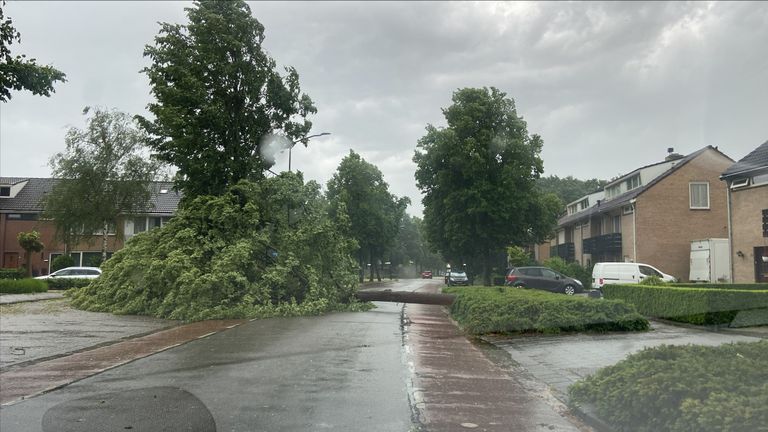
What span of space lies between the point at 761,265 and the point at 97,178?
39654mm

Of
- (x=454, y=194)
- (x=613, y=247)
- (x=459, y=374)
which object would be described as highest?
(x=454, y=194)

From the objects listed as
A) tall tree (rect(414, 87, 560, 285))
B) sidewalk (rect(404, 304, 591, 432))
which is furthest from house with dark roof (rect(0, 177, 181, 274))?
sidewalk (rect(404, 304, 591, 432))

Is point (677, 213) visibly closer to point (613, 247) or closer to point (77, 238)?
point (613, 247)

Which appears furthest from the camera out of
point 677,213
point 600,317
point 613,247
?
point 613,247

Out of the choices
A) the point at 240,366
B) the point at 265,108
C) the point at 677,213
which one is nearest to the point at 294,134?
the point at 265,108

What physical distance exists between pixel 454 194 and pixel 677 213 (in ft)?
42.6

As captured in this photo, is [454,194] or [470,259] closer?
[454,194]

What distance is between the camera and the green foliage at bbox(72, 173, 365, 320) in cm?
1903

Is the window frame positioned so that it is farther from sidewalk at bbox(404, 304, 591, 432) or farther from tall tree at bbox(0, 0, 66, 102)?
tall tree at bbox(0, 0, 66, 102)

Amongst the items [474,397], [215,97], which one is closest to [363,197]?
[215,97]

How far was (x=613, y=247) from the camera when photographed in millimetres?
38500

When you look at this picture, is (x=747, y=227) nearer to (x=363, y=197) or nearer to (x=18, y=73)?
(x=18, y=73)

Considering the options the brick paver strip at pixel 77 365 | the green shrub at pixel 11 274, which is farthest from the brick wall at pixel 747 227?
the green shrub at pixel 11 274

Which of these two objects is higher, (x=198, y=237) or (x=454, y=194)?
(x=454, y=194)
